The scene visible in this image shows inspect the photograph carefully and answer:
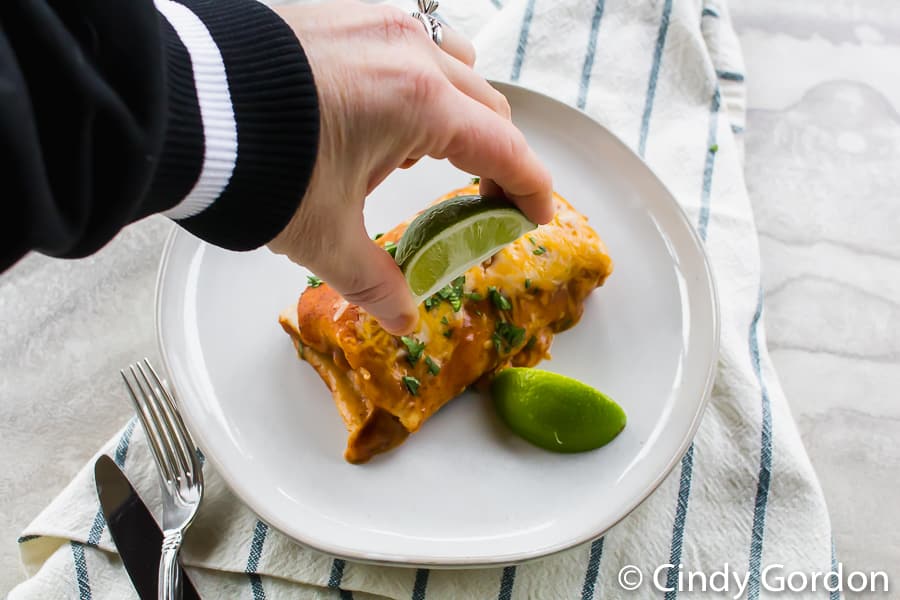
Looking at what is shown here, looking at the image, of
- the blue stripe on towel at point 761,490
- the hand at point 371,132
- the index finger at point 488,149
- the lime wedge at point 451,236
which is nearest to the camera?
the hand at point 371,132

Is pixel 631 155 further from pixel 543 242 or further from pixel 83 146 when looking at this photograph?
pixel 83 146

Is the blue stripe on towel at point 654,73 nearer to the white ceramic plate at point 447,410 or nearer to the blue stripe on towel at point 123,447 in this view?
the white ceramic plate at point 447,410

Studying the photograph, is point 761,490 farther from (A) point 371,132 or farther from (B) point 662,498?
(A) point 371,132

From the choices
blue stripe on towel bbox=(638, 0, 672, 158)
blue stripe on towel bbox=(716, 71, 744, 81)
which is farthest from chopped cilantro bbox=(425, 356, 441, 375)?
blue stripe on towel bbox=(716, 71, 744, 81)

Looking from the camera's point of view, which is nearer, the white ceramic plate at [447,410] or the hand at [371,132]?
the hand at [371,132]

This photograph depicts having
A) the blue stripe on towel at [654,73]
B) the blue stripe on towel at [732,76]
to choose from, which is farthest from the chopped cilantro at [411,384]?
the blue stripe on towel at [732,76]

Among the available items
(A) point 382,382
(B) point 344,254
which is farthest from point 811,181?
(B) point 344,254

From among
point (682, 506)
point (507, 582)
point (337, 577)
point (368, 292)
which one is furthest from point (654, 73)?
point (337, 577)
